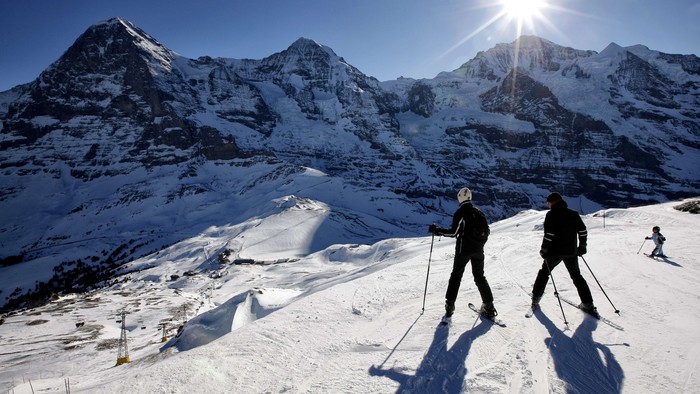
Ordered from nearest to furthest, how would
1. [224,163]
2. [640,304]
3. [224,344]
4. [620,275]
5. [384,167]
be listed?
[224,344] < [640,304] < [620,275] < [224,163] < [384,167]

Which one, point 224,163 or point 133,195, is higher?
point 224,163

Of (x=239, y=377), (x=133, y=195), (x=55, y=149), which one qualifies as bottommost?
(x=133, y=195)

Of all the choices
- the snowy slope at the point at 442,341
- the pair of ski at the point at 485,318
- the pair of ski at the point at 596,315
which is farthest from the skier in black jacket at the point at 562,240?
the pair of ski at the point at 485,318

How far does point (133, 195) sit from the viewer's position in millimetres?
145500

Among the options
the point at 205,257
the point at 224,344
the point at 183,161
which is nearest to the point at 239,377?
the point at 224,344

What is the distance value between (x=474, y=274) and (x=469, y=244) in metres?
0.58

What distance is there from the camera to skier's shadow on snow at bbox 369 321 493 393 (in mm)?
4277

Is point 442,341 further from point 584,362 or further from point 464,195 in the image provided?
point 464,195

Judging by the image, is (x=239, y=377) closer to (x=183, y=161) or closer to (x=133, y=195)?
(x=133, y=195)

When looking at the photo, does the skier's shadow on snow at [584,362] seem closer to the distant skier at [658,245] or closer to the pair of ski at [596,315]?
the pair of ski at [596,315]

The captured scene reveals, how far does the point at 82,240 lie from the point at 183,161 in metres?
63.9

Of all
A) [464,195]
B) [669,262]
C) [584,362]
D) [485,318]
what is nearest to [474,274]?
[485,318]

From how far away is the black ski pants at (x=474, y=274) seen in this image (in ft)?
21.2

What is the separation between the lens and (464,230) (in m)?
6.50
